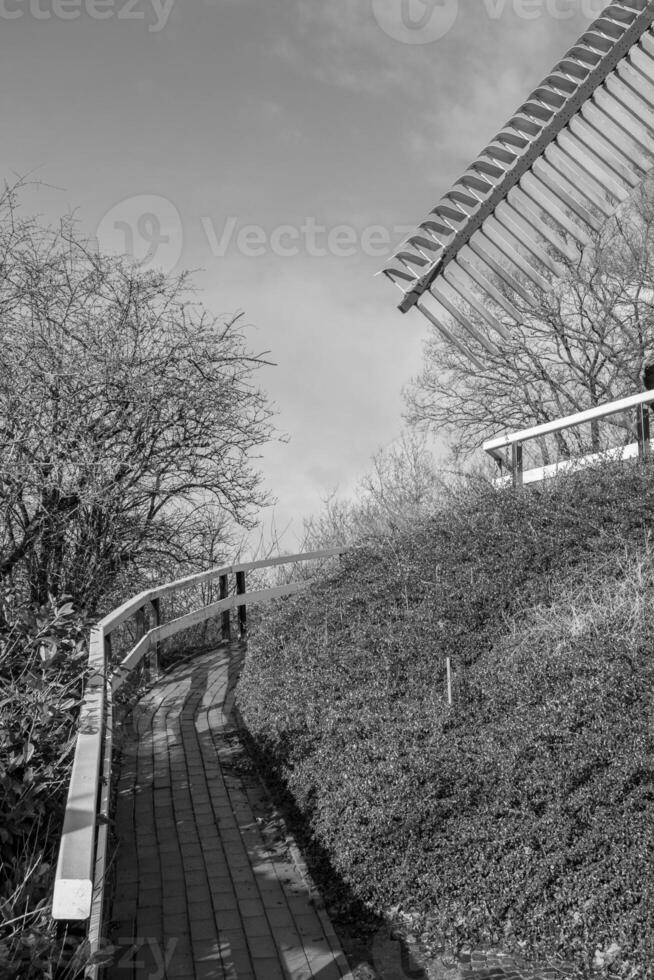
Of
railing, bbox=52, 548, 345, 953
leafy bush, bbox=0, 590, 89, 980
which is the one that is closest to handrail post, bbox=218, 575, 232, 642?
railing, bbox=52, 548, 345, 953

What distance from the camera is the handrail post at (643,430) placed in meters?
11.1

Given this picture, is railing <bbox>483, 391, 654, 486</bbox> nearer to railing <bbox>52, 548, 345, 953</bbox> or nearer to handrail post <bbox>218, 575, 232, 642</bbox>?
handrail post <bbox>218, 575, 232, 642</bbox>

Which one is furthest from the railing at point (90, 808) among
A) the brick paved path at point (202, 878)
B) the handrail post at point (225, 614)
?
the handrail post at point (225, 614)

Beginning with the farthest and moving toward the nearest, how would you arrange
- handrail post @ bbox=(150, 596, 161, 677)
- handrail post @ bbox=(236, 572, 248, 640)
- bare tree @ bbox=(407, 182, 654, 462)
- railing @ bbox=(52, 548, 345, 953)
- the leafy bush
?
1. bare tree @ bbox=(407, 182, 654, 462)
2. handrail post @ bbox=(236, 572, 248, 640)
3. handrail post @ bbox=(150, 596, 161, 677)
4. the leafy bush
5. railing @ bbox=(52, 548, 345, 953)

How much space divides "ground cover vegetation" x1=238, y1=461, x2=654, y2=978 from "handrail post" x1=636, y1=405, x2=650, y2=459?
0.92 feet

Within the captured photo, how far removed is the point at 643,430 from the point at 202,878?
8.01m

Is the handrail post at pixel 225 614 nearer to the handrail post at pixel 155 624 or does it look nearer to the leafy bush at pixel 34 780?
the handrail post at pixel 155 624

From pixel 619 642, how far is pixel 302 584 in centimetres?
789

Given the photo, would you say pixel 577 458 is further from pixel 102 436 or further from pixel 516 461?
pixel 102 436

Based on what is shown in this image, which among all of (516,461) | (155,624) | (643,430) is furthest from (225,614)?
(643,430)

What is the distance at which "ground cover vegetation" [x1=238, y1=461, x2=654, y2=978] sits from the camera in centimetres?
483

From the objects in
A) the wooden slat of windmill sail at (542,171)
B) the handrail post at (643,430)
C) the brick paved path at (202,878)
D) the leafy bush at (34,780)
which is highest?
the wooden slat of windmill sail at (542,171)

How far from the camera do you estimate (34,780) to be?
15.0ft

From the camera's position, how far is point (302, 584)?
14539 mm
